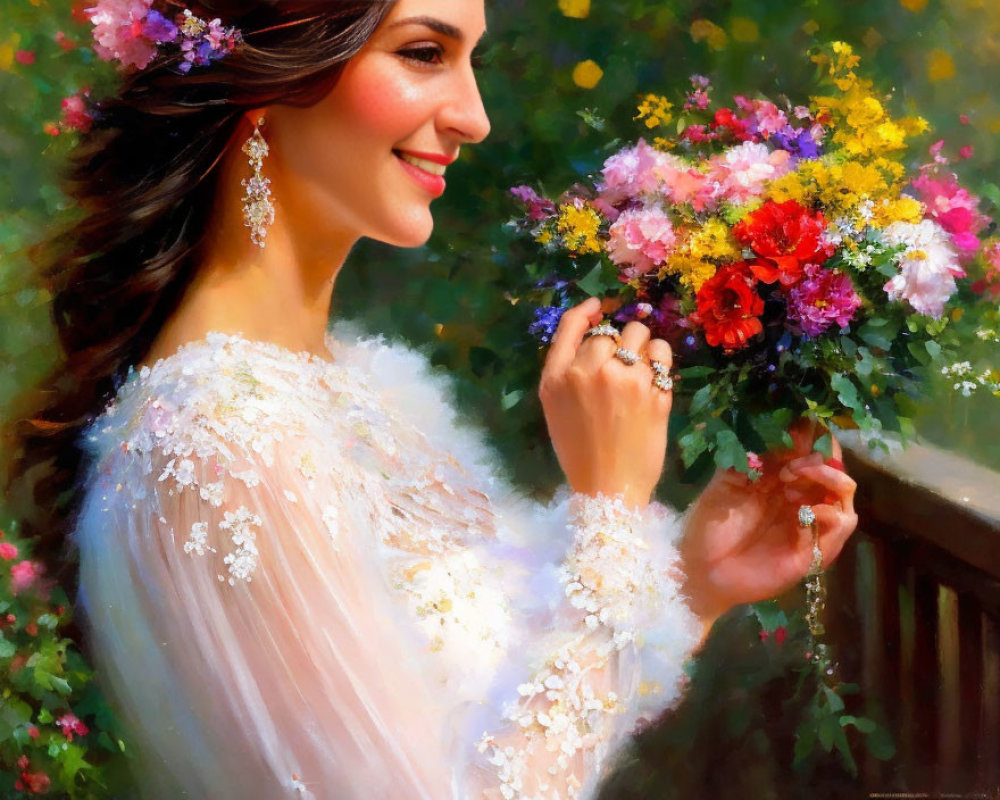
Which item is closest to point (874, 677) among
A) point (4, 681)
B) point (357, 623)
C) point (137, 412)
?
point (357, 623)

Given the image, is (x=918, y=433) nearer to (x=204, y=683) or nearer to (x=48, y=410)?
(x=204, y=683)

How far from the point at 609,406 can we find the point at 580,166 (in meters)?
0.61

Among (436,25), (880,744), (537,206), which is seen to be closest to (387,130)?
(436,25)

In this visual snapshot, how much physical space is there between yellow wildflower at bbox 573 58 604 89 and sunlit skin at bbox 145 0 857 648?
485 millimetres

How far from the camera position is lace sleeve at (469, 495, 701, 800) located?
1577mm

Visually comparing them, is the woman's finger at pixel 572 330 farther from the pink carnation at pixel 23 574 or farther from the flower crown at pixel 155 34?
the pink carnation at pixel 23 574

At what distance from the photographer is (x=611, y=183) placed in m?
1.81

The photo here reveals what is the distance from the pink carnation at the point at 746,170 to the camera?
169 cm

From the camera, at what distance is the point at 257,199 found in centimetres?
179

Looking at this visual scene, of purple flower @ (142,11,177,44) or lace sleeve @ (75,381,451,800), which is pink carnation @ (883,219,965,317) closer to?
lace sleeve @ (75,381,451,800)

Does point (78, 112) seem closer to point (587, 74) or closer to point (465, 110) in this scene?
point (465, 110)

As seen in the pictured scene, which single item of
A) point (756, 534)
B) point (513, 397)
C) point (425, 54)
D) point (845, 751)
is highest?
A: point (425, 54)

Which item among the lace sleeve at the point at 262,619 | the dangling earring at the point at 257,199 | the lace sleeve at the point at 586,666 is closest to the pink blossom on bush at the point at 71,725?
the lace sleeve at the point at 262,619

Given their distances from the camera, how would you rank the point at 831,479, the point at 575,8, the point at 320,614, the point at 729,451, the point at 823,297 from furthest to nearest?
the point at 575,8 → the point at 831,479 → the point at 729,451 → the point at 823,297 → the point at 320,614
